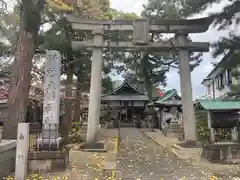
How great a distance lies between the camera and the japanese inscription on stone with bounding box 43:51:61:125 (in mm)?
9273

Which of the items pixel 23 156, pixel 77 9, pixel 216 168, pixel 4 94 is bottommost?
pixel 216 168

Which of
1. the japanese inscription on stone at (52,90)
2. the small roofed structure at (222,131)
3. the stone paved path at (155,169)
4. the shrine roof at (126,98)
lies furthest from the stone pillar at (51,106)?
the shrine roof at (126,98)

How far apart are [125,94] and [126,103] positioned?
3.81ft

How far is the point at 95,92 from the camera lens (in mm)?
13445

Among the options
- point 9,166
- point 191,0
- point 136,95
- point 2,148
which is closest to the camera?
point 2,148

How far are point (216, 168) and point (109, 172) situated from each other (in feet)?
11.0

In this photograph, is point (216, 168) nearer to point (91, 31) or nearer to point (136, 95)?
point (91, 31)

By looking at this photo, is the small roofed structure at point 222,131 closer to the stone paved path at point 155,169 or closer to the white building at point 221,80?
the stone paved path at point 155,169

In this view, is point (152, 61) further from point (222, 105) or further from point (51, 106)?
point (51, 106)

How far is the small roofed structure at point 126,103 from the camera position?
34.9 meters

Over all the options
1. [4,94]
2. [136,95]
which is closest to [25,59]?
[4,94]

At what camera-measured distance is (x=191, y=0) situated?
31.2ft

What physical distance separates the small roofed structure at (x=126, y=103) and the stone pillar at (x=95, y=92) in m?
20.5

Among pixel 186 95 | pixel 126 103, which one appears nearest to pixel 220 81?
pixel 126 103
